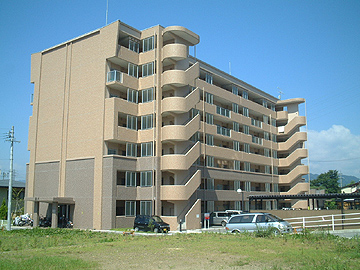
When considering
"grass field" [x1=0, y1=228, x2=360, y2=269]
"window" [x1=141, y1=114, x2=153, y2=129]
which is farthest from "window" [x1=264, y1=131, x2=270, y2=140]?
"grass field" [x1=0, y1=228, x2=360, y2=269]

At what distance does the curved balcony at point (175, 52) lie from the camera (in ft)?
142

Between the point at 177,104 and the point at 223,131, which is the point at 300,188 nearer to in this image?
the point at 223,131

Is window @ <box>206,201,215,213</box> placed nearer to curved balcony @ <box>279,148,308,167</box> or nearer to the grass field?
curved balcony @ <box>279,148,308,167</box>

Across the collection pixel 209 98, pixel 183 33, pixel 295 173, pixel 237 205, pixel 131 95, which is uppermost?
pixel 183 33

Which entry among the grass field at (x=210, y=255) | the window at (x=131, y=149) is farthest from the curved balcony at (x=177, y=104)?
the grass field at (x=210, y=255)

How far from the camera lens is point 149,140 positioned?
4238 cm

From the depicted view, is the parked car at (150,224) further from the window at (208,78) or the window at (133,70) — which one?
the window at (208,78)

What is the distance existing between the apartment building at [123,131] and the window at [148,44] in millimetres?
111

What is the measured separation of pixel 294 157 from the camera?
2579 inches

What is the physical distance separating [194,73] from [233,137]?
44.8 ft

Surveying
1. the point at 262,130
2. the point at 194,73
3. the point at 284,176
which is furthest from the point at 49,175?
the point at 284,176

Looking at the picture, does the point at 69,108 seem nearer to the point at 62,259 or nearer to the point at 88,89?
the point at 88,89

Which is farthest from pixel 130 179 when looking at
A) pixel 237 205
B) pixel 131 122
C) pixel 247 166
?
pixel 247 166

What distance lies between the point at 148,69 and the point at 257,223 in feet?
78.5
